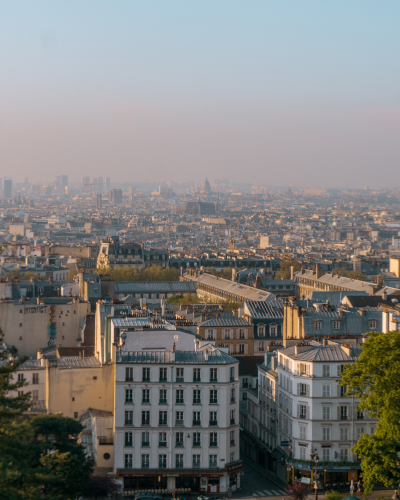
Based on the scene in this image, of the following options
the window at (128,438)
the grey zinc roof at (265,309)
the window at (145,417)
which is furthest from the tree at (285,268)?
the window at (128,438)

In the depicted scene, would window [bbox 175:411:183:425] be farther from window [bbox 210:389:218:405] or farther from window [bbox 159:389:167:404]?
window [bbox 210:389:218:405]

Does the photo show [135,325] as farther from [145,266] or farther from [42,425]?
[145,266]

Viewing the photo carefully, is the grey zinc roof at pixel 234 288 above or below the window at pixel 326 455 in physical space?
above

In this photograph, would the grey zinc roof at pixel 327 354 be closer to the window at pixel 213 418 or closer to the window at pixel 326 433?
the window at pixel 326 433

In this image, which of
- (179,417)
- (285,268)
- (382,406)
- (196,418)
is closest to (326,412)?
(196,418)

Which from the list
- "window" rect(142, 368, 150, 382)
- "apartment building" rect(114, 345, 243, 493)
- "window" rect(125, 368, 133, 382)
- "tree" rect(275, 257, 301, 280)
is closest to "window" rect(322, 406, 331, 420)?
"apartment building" rect(114, 345, 243, 493)

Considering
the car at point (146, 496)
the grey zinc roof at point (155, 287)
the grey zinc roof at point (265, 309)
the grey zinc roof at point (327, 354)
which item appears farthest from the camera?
the grey zinc roof at point (155, 287)
